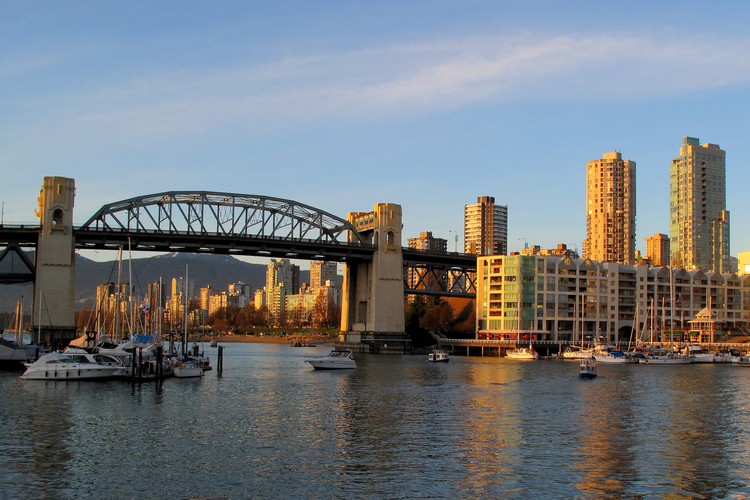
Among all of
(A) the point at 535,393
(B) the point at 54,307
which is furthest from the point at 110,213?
(A) the point at 535,393

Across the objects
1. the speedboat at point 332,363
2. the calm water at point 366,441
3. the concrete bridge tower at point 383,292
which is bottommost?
the calm water at point 366,441

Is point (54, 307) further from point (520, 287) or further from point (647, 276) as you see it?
point (647, 276)

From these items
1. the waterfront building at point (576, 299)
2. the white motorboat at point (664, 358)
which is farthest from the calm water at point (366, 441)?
the waterfront building at point (576, 299)

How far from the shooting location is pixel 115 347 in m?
90.3

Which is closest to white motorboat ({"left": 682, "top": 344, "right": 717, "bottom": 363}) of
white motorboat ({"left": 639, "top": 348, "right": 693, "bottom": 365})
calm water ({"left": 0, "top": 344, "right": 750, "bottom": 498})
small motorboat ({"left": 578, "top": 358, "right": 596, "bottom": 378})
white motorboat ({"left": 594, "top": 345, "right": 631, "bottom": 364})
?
white motorboat ({"left": 639, "top": 348, "right": 693, "bottom": 365})

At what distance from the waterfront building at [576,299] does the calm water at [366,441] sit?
95197 mm

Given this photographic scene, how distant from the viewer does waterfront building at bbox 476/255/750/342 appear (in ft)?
589

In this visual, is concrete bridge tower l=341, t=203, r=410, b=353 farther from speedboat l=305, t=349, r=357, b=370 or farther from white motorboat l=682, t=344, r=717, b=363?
speedboat l=305, t=349, r=357, b=370

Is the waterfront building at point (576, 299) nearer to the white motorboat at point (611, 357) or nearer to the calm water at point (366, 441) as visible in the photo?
the white motorboat at point (611, 357)

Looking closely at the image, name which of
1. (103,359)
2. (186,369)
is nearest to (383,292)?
(186,369)

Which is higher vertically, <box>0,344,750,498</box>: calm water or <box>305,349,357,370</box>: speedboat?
<box>305,349,357,370</box>: speedboat

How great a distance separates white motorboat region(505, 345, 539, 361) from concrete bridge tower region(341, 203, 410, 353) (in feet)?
72.8

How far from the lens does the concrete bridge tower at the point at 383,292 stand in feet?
554

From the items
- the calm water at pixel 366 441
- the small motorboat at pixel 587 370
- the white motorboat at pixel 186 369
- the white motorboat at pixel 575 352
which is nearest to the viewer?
the calm water at pixel 366 441
